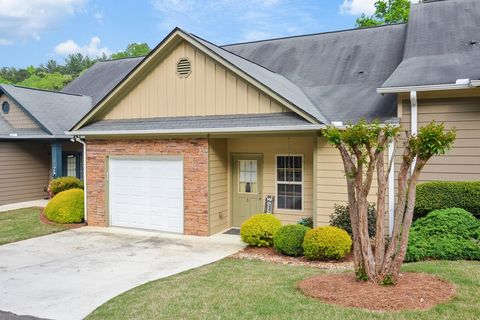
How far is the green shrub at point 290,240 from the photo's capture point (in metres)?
9.92

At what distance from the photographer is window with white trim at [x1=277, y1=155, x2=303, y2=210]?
12477 mm

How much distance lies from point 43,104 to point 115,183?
8.36 meters

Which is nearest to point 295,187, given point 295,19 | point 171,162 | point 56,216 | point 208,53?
point 171,162

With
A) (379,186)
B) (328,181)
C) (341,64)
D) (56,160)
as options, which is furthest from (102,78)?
(379,186)

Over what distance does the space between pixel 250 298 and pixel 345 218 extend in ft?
15.4

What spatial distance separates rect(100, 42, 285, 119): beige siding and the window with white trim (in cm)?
183

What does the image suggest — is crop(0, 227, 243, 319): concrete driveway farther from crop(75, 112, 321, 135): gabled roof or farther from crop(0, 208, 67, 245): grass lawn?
crop(75, 112, 321, 135): gabled roof

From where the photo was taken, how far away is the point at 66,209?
47.4 feet

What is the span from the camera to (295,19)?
35969 millimetres

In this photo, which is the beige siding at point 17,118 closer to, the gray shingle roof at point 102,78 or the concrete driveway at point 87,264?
the gray shingle roof at point 102,78

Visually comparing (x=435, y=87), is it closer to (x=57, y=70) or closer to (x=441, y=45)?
(x=441, y=45)

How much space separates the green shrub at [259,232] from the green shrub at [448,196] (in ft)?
11.4

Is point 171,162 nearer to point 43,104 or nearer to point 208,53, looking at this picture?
point 208,53

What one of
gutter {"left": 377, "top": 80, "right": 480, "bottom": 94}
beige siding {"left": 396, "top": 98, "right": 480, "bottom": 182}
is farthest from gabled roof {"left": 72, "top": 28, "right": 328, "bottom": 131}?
beige siding {"left": 396, "top": 98, "right": 480, "bottom": 182}
